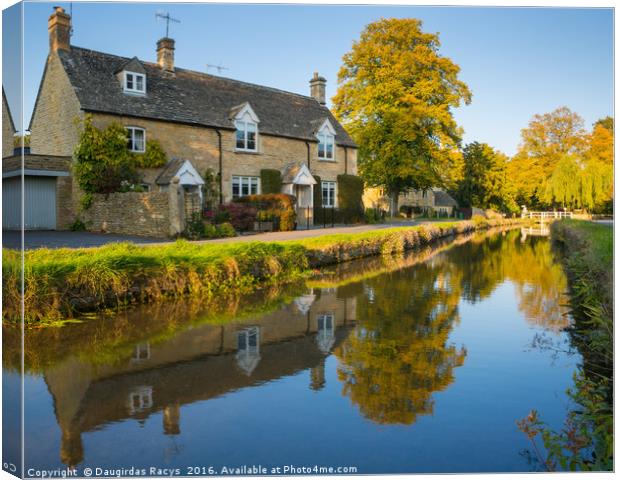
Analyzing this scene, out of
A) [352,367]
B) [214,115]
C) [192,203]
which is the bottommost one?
[352,367]

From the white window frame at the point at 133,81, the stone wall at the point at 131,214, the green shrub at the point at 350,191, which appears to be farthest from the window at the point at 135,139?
the green shrub at the point at 350,191

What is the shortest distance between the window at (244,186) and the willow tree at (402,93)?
21.5 feet

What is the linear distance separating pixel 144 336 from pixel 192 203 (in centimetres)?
952

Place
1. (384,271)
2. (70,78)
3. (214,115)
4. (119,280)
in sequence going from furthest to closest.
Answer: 1. (214,115)
2. (70,78)
3. (384,271)
4. (119,280)

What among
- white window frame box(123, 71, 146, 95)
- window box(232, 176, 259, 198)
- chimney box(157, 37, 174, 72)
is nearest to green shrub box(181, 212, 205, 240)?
chimney box(157, 37, 174, 72)

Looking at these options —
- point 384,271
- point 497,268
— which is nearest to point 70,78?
point 384,271

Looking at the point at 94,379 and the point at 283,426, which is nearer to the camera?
the point at 283,426

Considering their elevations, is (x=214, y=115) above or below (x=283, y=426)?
above

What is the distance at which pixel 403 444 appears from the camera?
14.1 ft

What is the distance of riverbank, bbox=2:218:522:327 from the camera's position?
8.06 metres

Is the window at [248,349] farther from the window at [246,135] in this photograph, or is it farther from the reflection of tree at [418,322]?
the window at [246,135]

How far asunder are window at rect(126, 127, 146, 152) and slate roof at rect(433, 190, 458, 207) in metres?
45.3

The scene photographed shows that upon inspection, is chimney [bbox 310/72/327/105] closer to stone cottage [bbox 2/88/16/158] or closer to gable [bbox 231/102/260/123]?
gable [bbox 231/102/260/123]

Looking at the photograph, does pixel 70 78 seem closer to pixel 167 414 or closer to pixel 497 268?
pixel 497 268
